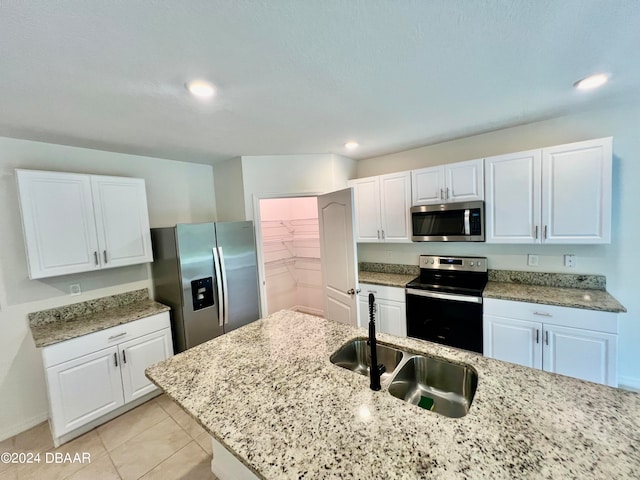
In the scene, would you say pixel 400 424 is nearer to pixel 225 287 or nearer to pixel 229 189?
pixel 225 287

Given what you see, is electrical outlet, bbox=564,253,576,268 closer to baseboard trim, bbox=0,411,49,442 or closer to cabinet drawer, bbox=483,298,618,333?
cabinet drawer, bbox=483,298,618,333

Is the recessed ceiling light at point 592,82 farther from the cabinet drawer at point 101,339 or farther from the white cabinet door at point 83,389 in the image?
the white cabinet door at point 83,389

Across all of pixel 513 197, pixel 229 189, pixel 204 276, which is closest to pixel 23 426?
pixel 204 276

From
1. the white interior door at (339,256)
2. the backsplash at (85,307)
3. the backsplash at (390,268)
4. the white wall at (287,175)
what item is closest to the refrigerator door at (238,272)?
the white wall at (287,175)

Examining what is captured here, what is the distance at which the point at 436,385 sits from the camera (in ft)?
4.59

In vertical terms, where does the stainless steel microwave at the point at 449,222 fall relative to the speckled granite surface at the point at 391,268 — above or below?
above

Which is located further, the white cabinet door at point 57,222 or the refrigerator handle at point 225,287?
the refrigerator handle at point 225,287

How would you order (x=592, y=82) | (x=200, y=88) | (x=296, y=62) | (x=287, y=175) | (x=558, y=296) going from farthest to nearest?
1. (x=287, y=175)
2. (x=558, y=296)
3. (x=592, y=82)
4. (x=200, y=88)
5. (x=296, y=62)

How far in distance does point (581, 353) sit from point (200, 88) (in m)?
3.28

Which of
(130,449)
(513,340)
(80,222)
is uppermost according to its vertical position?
(80,222)

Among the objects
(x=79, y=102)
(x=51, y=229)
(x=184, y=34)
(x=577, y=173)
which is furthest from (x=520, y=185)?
(x=51, y=229)

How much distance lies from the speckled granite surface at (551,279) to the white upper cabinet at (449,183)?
0.87 meters

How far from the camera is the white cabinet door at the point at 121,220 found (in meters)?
2.38

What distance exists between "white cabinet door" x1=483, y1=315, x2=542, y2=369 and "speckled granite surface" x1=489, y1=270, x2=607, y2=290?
591mm
